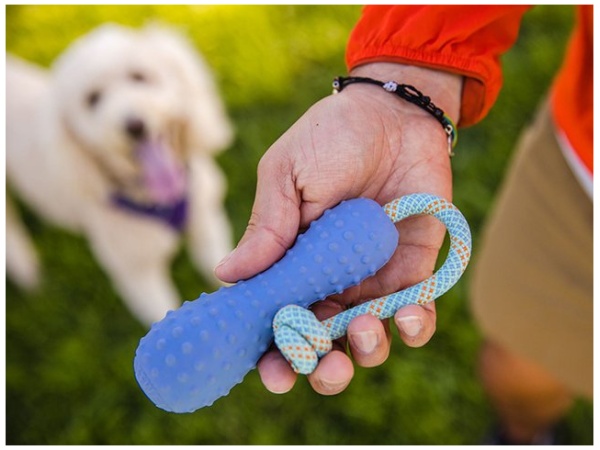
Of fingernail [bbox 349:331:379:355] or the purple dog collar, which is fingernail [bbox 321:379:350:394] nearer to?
fingernail [bbox 349:331:379:355]

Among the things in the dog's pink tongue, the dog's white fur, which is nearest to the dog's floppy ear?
the dog's white fur

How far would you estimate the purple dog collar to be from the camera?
5.09 feet

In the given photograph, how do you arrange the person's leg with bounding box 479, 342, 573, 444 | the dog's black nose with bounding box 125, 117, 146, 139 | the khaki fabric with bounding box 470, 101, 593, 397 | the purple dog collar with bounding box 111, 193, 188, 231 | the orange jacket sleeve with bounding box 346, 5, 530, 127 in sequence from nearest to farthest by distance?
the orange jacket sleeve with bounding box 346, 5, 530, 127, the khaki fabric with bounding box 470, 101, 593, 397, the person's leg with bounding box 479, 342, 573, 444, the dog's black nose with bounding box 125, 117, 146, 139, the purple dog collar with bounding box 111, 193, 188, 231

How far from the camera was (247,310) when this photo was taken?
0.64 metres

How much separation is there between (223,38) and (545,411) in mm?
1541

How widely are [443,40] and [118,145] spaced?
35.8 inches

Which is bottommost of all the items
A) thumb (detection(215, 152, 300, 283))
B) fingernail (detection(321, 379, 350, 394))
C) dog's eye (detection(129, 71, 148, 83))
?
fingernail (detection(321, 379, 350, 394))

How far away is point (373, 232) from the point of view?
26.3 inches

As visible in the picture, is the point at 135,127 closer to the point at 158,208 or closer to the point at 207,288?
the point at 158,208

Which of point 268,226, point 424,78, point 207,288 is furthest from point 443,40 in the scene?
point 207,288

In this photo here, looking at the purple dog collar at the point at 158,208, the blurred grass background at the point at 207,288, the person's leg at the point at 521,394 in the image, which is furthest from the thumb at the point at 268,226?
the purple dog collar at the point at 158,208

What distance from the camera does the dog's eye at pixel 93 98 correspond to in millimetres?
1469

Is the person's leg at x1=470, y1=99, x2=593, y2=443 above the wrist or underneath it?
underneath

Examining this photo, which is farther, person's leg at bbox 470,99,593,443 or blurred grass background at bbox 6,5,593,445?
blurred grass background at bbox 6,5,593,445
